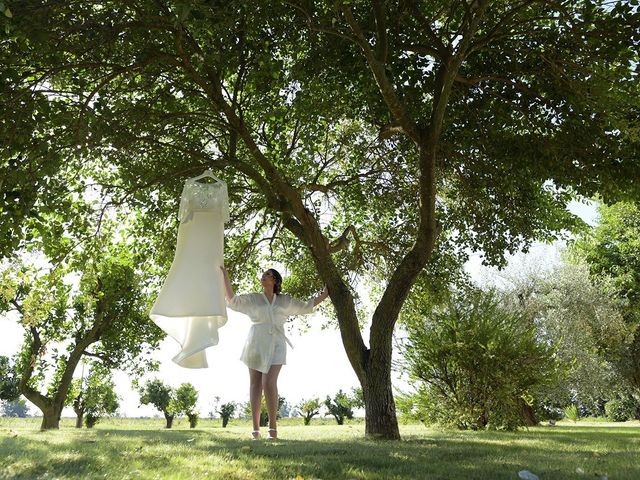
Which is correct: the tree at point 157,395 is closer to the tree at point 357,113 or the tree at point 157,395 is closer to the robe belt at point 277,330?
the tree at point 357,113

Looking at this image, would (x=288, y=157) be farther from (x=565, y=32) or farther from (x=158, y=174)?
(x=565, y=32)

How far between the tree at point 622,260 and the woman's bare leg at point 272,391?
861 inches

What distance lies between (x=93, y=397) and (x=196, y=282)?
28.5 metres

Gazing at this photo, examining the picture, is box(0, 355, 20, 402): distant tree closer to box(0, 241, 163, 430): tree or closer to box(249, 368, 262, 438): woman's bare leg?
box(0, 241, 163, 430): tree

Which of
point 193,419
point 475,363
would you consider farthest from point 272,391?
point 193,419

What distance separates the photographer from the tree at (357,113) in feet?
25.6

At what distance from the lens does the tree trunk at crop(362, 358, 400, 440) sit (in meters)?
9.06

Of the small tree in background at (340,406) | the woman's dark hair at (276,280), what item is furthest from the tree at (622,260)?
the woman's dark hair at (276,280)

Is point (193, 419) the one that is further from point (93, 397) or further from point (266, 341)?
point (266, 341)

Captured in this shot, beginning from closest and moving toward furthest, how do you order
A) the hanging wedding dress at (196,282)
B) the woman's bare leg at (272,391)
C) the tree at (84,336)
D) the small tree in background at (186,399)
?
the hanging wedding dress at (196,282), the woman's bare leg at (272,391), the tree at (84,336), the small tree in background at (186,399)

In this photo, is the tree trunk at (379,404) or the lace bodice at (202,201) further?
the tree trunk at (379,404)

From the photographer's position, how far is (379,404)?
9.23m

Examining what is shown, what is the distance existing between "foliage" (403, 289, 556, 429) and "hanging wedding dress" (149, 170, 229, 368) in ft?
25.0

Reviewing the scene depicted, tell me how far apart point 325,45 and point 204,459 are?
715 cm
